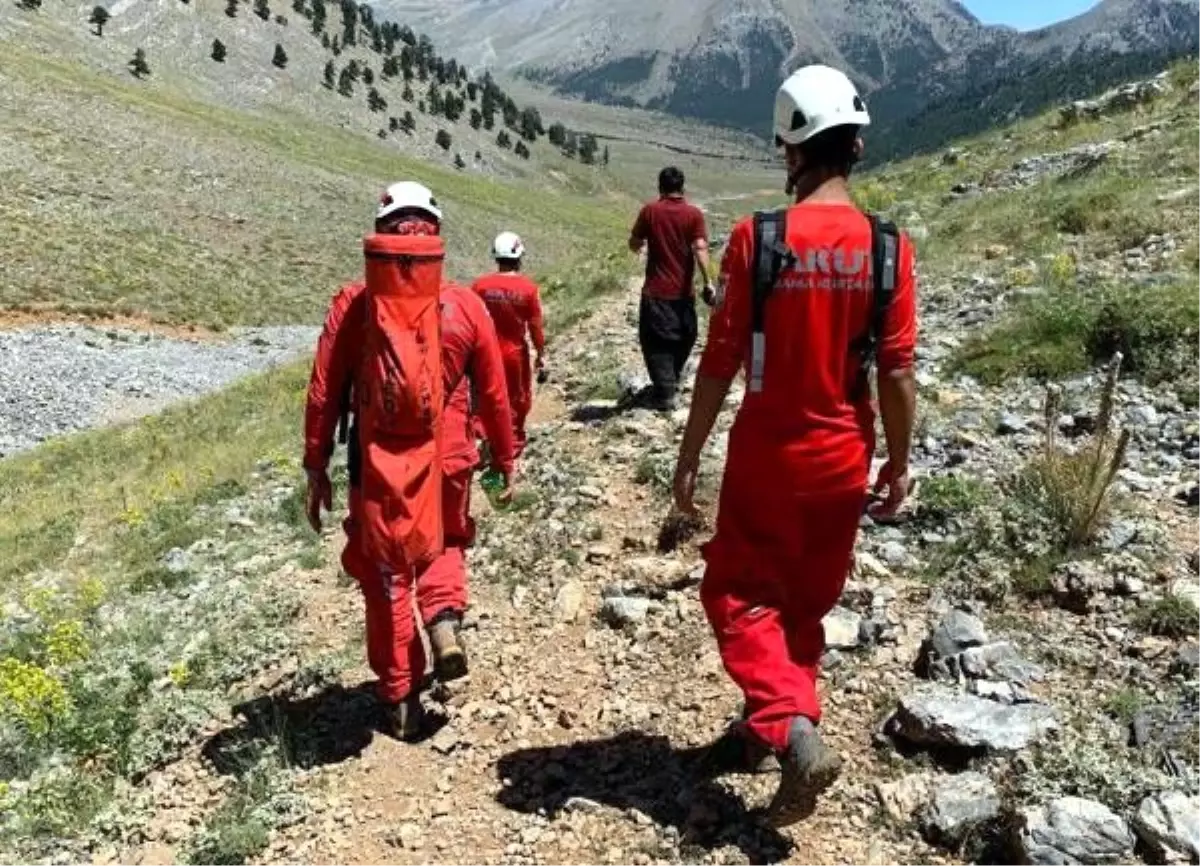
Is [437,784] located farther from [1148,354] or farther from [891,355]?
[1148,354]

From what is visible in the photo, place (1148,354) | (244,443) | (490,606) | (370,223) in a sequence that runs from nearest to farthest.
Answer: (490,606) < (1148,354) < (244,443) < (370,223)

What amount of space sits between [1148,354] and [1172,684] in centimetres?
474

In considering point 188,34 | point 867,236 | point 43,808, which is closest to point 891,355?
point 867,236

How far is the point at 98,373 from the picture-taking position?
1168 inches

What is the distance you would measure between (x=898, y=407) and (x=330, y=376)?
9.30 ft

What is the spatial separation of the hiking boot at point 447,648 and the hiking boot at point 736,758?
1.39m

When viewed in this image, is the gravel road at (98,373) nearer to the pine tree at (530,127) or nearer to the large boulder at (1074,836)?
the large boulder at (1074,836)

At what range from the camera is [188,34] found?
132125 mm

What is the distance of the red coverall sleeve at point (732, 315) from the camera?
3904 mm

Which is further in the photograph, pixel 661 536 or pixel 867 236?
pixel 661 536

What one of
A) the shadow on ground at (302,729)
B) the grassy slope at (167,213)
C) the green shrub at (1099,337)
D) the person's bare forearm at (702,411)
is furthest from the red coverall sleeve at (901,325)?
the grassy slope at (167,213)

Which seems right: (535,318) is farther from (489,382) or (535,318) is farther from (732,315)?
(732,315)

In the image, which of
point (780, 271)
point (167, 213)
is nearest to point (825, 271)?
point (780, 271)

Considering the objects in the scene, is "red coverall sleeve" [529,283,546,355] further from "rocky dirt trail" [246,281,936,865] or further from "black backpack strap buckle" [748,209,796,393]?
"black backpack strap buckle" [748,209,796,393]
